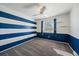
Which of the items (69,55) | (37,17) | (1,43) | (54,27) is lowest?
(69,55)

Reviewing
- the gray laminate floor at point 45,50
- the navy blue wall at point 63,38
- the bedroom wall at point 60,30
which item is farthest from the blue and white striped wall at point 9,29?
the navy blue wall at point 63,38

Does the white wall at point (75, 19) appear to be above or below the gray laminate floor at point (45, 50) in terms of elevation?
above

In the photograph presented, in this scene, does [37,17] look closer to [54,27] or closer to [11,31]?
[54,27]

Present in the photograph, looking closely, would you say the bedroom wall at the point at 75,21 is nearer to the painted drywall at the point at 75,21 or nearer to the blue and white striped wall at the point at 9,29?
the painted drywall at the point at 75,21

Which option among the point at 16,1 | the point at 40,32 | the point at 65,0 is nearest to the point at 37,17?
the point at 40,32

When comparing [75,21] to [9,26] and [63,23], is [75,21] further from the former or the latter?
[9,26]

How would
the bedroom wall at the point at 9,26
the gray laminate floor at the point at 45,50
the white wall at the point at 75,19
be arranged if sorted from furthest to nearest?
the bedroom wall at the point at 9,26, the gray laminate floor at the point at 45,50, the white wall at the point at 75,19

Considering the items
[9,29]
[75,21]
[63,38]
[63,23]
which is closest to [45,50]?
[63,38]

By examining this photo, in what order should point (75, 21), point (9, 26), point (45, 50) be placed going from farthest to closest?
1. point (9, 26)
2. point (45, 50)
3. point (75, 21)

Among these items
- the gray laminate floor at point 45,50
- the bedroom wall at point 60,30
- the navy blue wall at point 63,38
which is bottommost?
the gray laminate floor at point 45,50

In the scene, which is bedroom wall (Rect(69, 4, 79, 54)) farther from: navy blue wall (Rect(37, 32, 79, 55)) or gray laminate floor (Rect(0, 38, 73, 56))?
gray laminate floor (Rect(0, 38, 73, 56))

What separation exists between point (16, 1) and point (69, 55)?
1985 mm

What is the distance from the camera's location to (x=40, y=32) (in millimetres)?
2193

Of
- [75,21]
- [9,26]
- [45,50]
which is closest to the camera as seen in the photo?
[75,21]
